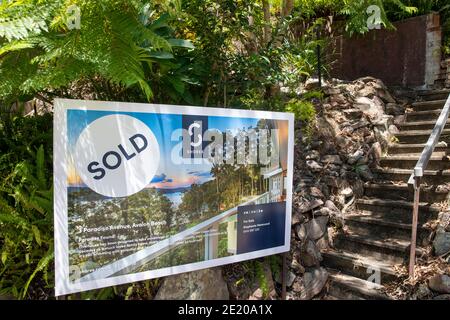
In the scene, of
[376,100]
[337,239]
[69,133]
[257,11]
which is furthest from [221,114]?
[376,100]

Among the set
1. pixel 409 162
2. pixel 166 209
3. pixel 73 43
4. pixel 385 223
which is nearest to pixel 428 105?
pixel 409 162

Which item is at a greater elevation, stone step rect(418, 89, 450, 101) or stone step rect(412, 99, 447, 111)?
stone step rect(418, 89, 450, 101)

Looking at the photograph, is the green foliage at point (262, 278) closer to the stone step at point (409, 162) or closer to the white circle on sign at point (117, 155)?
the white circle on sign at point (117, 155)

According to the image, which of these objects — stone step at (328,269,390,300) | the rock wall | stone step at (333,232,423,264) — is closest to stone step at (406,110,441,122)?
the rock wall

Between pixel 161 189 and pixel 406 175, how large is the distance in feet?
11.0

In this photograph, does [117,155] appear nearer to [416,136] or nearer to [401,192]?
[401,192]

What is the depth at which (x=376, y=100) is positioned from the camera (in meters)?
5.62

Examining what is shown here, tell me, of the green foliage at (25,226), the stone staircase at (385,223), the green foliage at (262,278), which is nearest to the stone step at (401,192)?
the stone staircase at (385,223)

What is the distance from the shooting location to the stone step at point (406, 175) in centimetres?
415

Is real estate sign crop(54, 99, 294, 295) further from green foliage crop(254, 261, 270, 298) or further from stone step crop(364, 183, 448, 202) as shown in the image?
stone step crop(364, 183, 448, 202)

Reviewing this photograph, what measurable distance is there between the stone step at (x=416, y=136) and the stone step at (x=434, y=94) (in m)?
1.00

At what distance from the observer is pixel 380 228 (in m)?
4.05

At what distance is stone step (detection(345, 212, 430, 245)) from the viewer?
3.74m

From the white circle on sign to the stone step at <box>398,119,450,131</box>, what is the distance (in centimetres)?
420
